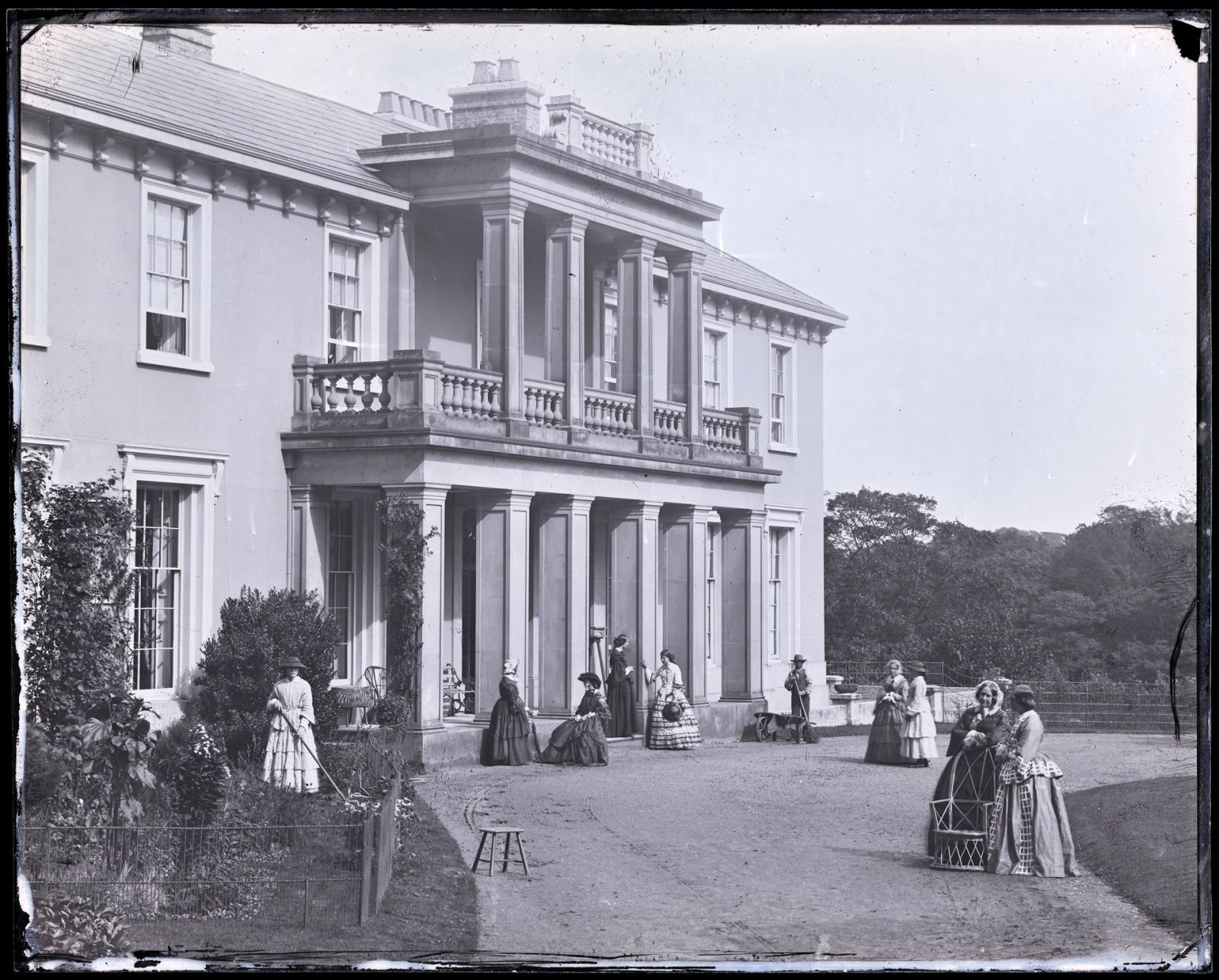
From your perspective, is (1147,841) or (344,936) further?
(1147,841)

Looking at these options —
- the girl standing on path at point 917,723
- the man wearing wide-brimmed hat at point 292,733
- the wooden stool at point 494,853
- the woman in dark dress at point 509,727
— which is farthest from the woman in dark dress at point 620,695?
the wooden stool at point 494,853

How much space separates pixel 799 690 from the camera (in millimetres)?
17922

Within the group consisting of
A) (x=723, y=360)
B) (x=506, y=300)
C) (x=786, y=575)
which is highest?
(x=506, y=300)

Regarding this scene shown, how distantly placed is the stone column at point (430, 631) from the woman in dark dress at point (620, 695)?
4.48 meters

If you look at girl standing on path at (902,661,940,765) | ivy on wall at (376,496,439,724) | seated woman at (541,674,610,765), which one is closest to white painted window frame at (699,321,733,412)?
seated woman at (541,674,610,765)

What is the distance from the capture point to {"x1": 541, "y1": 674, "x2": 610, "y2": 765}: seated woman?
1866cm

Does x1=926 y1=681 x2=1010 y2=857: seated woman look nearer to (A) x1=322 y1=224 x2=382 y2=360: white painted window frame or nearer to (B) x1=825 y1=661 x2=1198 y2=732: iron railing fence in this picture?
(B) x1=825 y1=661 x2=1198 y2=732: iron railing fence

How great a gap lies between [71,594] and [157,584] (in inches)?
61.1

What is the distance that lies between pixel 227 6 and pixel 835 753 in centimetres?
1197

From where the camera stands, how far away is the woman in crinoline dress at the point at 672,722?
19.8m

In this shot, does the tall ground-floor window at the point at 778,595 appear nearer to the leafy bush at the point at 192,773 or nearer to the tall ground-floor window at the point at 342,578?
the tall ground-floor window at the point at 342,578

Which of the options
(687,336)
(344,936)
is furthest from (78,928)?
(687,336)

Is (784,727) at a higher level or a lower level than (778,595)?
lower

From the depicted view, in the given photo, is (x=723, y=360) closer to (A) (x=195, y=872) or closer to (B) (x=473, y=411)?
(B) (x=473, y=411)
